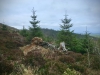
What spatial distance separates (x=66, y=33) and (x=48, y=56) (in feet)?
40.4

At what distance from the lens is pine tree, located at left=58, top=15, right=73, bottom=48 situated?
23.4m

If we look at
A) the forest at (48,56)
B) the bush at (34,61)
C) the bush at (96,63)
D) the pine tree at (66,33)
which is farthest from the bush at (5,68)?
the pine tree at (66,33)

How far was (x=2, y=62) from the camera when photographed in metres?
7.56

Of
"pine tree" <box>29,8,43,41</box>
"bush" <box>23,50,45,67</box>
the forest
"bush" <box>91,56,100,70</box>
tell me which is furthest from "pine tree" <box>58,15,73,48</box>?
"bush" <box>23,50,45,67</box>

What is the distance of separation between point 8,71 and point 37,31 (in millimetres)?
19587

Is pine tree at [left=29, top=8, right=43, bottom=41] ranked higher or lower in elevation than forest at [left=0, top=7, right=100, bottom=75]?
higher

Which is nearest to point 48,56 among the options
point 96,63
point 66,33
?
point 96,63

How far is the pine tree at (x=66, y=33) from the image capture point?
76.6 feet

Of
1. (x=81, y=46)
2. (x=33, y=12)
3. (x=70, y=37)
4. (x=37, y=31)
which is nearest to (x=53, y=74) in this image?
(x=81, y=46)

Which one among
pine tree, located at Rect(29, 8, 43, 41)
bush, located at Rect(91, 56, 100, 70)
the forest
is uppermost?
pine tree, located at Rect(29, 8, 43, 41)

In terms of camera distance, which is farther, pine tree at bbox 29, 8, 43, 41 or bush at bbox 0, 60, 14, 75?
pine tree at bbox 29, 8, 43, 41

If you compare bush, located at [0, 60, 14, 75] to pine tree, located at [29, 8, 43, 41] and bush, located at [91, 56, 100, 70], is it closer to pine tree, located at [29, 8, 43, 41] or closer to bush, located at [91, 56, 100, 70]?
bush, located at [91, 56, 100, 70]

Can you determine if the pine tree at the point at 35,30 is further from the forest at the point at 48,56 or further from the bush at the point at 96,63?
the bush at the point at 96,63

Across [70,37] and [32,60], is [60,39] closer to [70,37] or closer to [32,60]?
[70,37]
